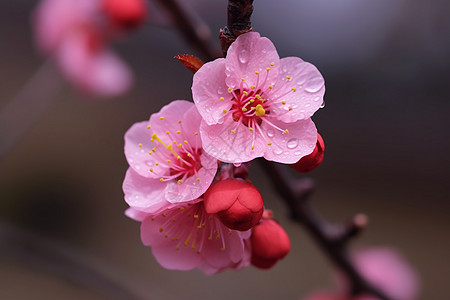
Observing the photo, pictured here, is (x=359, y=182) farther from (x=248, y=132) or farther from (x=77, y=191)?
(x=248, y=132)

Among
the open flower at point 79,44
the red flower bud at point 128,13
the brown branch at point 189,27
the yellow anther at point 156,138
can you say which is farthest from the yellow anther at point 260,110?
the open flower at point 79,44

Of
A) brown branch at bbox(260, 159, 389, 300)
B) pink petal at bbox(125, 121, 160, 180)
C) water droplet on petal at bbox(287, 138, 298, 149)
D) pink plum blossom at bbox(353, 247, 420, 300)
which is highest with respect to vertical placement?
water droplet on petal at bbox(287, 138, 298, 149)

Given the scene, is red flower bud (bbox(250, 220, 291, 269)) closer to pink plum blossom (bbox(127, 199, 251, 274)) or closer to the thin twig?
pink plum blossom (bbox(127, 199, 251, 274))

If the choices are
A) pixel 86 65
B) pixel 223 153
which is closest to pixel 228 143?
pixel 223 153

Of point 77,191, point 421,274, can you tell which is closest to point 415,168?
point 421,274

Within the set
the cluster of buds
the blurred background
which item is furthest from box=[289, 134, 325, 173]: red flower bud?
the blurred background

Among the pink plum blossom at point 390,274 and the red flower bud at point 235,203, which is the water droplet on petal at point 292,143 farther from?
the pink plum blossom at point 390,274

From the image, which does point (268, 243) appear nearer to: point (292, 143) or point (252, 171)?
point (292, 143)
